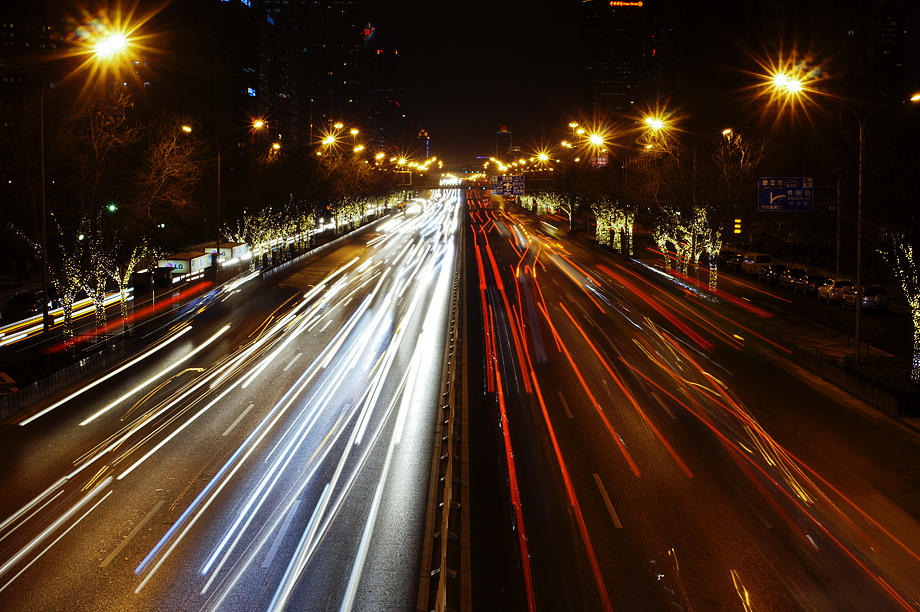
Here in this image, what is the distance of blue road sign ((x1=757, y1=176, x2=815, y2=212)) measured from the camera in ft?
123

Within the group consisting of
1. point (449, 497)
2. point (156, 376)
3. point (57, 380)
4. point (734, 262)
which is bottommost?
point (449, 497)

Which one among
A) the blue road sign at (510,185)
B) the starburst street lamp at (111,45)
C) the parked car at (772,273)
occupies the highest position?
the starburst street lamp at (111,45)

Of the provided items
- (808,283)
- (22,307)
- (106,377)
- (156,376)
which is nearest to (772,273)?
(808,283)

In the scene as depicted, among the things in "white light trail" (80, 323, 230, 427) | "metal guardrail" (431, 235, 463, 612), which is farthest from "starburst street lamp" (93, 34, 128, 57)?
"metal guardrail" (431, 235, 463, 612)

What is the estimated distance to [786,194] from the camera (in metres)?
38.0

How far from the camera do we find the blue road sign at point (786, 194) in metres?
37.6

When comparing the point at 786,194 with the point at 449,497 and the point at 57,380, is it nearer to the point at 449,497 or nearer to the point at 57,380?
the point at 449,497

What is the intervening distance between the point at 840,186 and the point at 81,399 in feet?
112

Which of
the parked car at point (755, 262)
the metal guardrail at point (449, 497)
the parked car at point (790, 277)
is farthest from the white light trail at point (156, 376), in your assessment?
the parked car at point (755, 262)

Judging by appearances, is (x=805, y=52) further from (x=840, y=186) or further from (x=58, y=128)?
(x=58, y=128)

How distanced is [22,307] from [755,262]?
48.2m

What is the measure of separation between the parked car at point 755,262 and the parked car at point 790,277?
3.84 m

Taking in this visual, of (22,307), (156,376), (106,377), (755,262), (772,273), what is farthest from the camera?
(755,262)

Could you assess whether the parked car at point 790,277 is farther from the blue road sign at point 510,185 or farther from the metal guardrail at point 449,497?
the blue road sign at point 510,185
